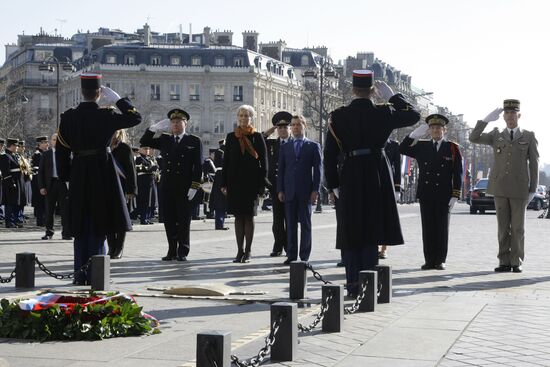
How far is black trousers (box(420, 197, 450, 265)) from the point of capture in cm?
1462

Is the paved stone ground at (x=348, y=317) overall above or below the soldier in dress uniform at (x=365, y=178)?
below

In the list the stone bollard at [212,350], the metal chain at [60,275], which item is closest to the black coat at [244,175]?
the metal chain at [60,275]

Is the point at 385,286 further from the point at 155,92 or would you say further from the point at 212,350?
the point at 155,92

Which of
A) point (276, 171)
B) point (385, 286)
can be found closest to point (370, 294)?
point (385, 286)

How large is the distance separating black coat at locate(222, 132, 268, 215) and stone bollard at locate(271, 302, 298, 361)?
8253 millimetres

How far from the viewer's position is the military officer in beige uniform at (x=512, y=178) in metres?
14.4

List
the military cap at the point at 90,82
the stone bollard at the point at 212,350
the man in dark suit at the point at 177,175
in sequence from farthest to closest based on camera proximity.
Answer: the man in dark suit at the point at 177,175 < the military cap at the point at 90,82 < the stone bollard at the point at 212,350

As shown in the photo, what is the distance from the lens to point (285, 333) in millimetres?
6977

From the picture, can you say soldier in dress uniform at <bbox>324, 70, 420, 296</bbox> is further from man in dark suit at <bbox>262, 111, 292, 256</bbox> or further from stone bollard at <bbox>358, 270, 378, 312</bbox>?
man in dark suit at <bbox>262, 111, 292, 256</bbox>

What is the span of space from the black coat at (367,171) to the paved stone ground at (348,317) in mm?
692

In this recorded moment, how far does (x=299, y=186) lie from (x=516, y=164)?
283cm

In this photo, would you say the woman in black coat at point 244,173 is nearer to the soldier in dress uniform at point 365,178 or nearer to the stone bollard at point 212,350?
the soldier in dress uniform at point 365,178

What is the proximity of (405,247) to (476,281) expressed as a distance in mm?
6298

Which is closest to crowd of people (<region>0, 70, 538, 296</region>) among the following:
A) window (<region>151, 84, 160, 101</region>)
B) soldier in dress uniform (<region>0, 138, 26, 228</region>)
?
soldier in dress uniform (<region>0, 138, 26, 228</region>)
